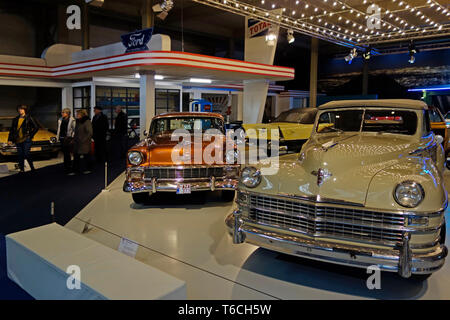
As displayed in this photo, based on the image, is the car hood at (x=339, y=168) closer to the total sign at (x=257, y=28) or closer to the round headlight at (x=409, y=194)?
the round headlight at (x=409, y=194)

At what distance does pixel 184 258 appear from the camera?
403cm

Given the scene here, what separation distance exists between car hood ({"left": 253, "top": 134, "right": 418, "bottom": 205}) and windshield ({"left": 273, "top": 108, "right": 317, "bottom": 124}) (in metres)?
5.98

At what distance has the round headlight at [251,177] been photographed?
366 centimetres

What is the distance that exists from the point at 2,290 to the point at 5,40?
18.8 meters

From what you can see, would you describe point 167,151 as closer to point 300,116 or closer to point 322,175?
point 322,175

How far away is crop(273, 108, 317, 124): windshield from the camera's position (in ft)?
33.2

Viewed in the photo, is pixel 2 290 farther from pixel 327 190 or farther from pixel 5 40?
pixel 5 40

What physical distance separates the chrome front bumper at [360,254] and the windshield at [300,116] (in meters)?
7.14

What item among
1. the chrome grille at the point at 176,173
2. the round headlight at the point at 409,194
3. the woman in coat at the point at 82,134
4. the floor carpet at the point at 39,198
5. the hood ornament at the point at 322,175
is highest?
the woman in coat at the point at 82,134

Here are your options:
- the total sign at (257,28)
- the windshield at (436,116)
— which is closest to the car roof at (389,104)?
the windshield at (436,116)

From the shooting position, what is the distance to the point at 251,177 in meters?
3.70

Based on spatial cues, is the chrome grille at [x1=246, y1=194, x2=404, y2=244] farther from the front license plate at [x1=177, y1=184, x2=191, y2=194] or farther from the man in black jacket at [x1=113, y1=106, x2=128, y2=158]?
the man in black jacket at [x1=113, y1=106, x2=128, y2=158]

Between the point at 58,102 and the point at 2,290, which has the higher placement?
the point at 58,102

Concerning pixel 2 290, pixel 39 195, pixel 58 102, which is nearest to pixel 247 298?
pixel 2 290
